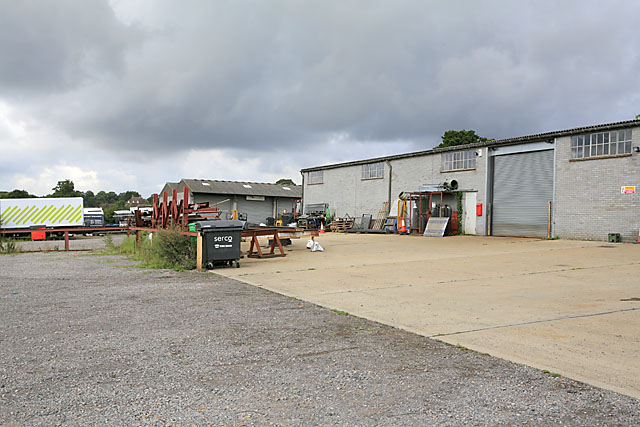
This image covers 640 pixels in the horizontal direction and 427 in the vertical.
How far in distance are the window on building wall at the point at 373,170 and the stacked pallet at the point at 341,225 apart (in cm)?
321

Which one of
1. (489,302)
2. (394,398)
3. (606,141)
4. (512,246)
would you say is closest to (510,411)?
(394,398)

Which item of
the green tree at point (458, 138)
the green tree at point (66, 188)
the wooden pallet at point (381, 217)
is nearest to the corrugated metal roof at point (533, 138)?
the wooden pallet at point (381, 217)

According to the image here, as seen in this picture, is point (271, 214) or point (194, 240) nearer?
point (194, 240)

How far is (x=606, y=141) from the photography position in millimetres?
20812

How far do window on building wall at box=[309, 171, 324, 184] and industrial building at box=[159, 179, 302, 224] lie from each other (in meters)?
10.9

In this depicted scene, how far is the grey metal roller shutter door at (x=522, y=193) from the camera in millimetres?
23125

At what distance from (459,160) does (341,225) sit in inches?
375

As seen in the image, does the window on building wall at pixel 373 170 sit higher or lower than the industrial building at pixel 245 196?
higher

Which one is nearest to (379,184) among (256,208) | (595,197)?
(595,197)

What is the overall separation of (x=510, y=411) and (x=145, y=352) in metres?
3.33

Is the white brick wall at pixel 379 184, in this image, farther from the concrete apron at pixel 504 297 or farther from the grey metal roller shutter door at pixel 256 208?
the grey metal roller shutter door at pixel 256 208

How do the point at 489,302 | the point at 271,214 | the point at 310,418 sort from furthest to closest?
1. the point at 271,214
2. the point at 489,302
3. the point at 310,418

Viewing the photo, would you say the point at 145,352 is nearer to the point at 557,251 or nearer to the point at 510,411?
the point at 510,411

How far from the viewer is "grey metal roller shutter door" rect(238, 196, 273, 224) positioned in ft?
164
